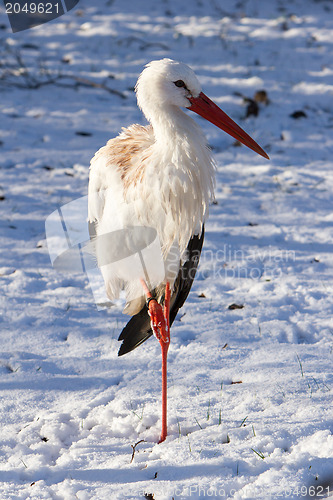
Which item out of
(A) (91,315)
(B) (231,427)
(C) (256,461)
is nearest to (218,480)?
(C) (256,461)

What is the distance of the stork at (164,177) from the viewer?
2.35 meters

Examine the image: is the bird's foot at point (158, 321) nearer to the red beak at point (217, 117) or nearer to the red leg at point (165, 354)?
the red leg at point (165, 354)

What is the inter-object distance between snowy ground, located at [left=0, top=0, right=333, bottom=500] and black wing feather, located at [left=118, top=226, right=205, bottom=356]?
0.74 feet

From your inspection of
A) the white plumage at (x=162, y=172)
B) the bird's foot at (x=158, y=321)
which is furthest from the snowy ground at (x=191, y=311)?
the white plumage at (x=162, y=172)

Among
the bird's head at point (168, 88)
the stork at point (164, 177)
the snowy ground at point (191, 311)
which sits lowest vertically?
the snowy ground at point (191, 311)

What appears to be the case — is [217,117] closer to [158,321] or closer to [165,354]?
[158,321]

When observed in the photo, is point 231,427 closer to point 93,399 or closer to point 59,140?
point 93,399

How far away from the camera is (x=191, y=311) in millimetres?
3600

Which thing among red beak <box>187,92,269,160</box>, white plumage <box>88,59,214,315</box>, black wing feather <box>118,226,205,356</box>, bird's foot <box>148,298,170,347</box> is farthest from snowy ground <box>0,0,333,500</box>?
red beak <box>187,92,269,160</box>

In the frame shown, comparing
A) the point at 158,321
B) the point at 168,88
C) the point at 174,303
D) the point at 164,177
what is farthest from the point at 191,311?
the point at 168,88

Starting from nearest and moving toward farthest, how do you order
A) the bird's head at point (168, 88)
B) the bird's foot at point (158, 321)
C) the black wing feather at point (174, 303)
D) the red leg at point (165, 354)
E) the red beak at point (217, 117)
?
1. the bird's head at point (168, 88)
2. the red beak at point (217, 117)
3. the red leg at point (165, 354)
4. the bird's foot at point (158, 321)
5. the black wing feather at point (174, 303)

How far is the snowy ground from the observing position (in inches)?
92.3

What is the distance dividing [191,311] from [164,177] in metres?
1.43

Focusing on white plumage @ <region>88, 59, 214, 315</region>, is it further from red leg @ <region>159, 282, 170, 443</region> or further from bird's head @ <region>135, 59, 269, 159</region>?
red leg @ <region>159, 282, 170, 443</region>
